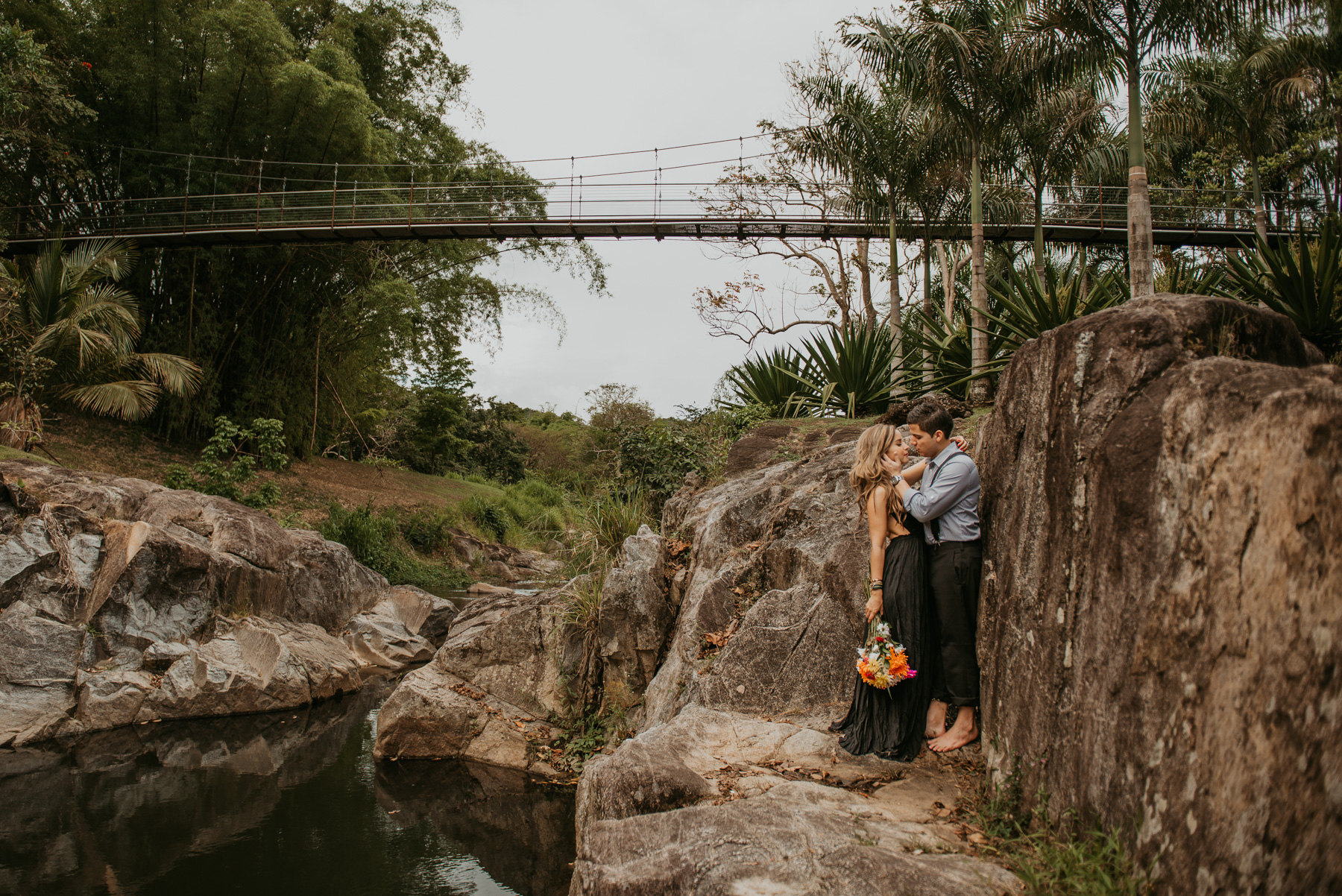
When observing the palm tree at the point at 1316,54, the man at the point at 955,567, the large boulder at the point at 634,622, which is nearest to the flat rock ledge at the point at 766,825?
the man at the point at 955,567

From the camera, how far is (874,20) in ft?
34.8

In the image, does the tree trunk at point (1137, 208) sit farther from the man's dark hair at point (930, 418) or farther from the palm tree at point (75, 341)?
the palm tree at point (75, 341)

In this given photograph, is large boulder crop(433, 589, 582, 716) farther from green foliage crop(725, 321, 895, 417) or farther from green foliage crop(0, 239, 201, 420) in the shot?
green foliage crop(0, 239, 201, 420)

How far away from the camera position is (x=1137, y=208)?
923 centimetres

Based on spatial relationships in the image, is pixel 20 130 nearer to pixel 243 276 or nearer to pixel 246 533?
pixel 243 276

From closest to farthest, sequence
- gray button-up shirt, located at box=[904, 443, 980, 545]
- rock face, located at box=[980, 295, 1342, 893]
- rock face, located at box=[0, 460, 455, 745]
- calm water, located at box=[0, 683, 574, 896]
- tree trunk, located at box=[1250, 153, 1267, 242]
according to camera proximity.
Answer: rock face, located at box=[980, 295, 1342, 893], gray button-up shirt, located at box=[904, 443, 980, 545], calm water, located at box=[0, 683, 574, 896], rock face, located at box=[0, 460, 455, 745], tree trunk, located at box=[1250, 153, 1267, 242]

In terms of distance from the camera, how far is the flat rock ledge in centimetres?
289

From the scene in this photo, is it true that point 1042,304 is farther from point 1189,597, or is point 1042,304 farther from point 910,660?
point 1189,597

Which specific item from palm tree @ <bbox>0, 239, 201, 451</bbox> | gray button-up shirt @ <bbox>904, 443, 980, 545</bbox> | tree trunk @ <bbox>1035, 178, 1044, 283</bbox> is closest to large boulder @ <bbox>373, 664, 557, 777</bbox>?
gray button-up shirt @ <bbox>904, 443, 980, 545</bbox>

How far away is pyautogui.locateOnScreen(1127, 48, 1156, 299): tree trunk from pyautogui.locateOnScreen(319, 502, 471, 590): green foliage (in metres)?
13.9

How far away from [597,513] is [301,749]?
3871mm

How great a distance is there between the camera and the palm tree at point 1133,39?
9125mm

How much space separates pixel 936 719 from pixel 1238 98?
17485 mm

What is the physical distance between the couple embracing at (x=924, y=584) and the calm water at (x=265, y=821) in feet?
9.74
